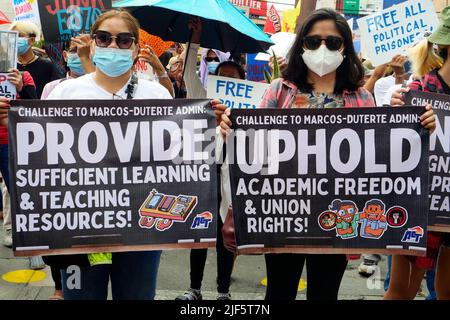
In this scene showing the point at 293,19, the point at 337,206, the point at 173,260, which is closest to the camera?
the point at 337,206

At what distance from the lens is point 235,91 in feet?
16.6

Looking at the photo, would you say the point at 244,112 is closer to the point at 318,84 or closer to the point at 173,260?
the point at 318,84

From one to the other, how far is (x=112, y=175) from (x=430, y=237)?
5.96 ft

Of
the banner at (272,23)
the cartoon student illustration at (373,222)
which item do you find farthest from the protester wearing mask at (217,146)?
the banner at (272,23)

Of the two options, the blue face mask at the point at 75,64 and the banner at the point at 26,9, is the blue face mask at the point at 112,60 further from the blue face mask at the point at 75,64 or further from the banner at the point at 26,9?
the banner at the point at 26,9

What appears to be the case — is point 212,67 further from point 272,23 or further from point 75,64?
point 272,23

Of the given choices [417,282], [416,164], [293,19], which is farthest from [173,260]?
[293,19]

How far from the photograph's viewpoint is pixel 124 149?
2.88 m

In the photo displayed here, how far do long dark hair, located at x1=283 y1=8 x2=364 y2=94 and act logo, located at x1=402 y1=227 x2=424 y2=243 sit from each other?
0.81 meters

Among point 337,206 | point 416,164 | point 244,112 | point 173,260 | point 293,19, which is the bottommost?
point 173,260

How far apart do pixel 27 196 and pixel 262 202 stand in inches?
46.6

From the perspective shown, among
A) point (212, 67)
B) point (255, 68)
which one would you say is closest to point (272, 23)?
point (255, 68)

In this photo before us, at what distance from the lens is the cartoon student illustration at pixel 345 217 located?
2973mm

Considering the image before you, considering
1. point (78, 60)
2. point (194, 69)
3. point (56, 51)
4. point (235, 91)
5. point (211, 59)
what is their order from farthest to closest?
point (211, 59) < point (56, 51) < point (235, 91) < point (194, 69) < point (78, 60)
